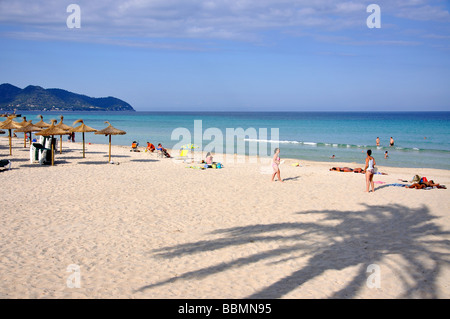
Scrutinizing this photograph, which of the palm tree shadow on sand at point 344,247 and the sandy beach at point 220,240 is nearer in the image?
the sandy beach at point 220,240

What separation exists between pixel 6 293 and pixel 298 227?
564 cm

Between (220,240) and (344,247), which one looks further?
(220,240)

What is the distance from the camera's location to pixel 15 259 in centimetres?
612

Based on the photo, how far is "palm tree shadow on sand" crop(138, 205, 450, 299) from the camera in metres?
5.51

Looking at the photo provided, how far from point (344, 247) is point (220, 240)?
2.40 m

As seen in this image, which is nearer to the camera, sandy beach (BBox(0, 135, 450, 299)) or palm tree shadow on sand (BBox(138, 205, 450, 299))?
sandy beach (BBox(0, 135, 450, 299))

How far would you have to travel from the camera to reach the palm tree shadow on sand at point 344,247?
18.1 ft

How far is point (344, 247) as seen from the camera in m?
6.98

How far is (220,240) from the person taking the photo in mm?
7281

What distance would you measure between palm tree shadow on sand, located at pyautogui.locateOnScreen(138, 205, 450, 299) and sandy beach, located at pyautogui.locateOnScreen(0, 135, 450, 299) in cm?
2

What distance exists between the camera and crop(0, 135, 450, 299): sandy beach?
5352 mm

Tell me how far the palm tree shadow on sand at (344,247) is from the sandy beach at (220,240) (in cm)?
2
